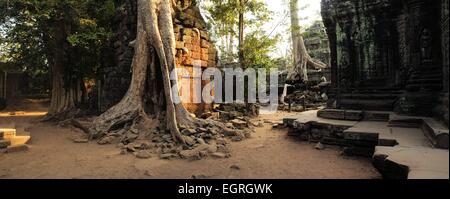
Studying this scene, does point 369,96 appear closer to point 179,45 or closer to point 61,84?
point 179,45

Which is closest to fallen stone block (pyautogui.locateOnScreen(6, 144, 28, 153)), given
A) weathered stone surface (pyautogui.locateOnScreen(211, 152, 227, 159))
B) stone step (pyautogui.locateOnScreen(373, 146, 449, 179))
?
weathered stone surface (pyautogui.locateOnScreen(211, 152, 227, 159))

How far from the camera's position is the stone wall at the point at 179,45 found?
8.31 m

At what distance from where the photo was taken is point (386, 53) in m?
6.12

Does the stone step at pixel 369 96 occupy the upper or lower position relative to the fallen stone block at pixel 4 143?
upper

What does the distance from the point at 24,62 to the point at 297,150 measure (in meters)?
9.96

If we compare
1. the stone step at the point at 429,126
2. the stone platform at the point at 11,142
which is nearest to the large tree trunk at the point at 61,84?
the stone platform at the point at 11,142

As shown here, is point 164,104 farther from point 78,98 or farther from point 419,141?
point 78,98

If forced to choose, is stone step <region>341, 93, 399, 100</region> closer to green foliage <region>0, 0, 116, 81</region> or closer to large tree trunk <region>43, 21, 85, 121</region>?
green foliage <region>0, 0, 116, 81</region>

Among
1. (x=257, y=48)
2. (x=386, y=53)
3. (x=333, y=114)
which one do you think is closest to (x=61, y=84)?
(x=257, y=48)

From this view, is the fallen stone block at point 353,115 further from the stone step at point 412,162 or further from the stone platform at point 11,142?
the stone platform at point 11,142

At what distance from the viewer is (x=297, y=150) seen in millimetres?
5188

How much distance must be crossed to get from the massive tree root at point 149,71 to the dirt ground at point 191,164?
0.89 m

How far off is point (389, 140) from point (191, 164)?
2.81 meters

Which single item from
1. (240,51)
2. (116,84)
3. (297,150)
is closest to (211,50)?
(240,51)
